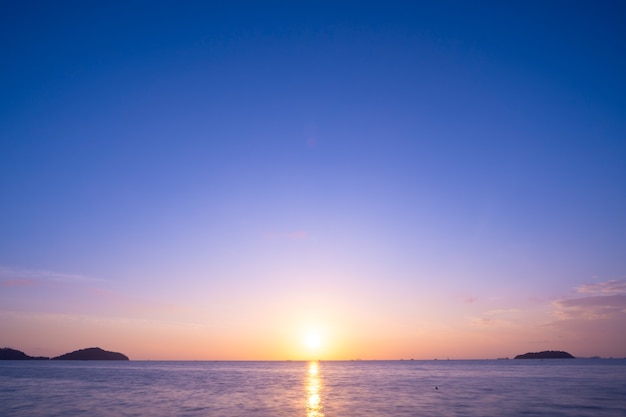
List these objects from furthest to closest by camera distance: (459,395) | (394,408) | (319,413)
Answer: (459,395)
(394,408)
(319,413)

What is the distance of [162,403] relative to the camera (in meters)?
53.9

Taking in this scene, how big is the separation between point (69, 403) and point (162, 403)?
10571 millimetres

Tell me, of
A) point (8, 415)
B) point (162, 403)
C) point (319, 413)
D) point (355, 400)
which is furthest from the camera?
point (355, 400)

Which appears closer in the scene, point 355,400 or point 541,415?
point 541,415

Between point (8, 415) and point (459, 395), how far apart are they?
53925 millimetres

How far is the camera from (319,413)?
152ft

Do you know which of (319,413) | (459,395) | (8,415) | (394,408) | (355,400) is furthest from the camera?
(459,395)

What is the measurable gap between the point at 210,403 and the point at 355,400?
59.7 ft

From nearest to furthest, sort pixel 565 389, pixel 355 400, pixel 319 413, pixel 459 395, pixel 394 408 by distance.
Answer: pixel 319 413 < pixel 394 408 < pixel 355 400 < pixel 459 395 < pixel 565 389

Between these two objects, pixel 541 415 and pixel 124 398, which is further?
pixel 124 398

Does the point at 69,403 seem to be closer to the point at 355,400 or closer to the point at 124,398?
the point at 124,398

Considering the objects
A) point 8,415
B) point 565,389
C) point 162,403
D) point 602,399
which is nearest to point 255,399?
point 162,403

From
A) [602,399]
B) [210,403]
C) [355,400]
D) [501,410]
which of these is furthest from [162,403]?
[602,399]

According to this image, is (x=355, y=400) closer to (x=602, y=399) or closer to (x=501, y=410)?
(x=501, y=410)
